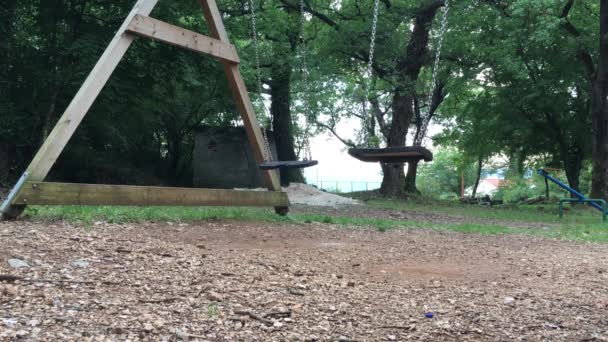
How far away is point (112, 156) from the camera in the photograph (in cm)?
1538

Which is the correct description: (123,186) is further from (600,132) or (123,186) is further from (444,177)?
(444,177)

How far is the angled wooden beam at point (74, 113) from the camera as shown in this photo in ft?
16.0

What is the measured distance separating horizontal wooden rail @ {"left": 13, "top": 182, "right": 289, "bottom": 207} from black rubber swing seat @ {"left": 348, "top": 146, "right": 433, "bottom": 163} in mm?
1544

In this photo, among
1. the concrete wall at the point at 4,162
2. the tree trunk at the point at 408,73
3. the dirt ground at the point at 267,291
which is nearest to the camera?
the dirt ground at the point at 267,291

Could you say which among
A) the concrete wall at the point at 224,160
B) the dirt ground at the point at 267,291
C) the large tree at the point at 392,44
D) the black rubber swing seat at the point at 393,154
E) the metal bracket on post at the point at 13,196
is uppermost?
the large tree at the point at 392,44

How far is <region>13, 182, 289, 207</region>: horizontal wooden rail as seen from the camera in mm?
4895

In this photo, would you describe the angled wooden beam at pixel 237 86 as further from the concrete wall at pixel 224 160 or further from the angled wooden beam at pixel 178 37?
the concrete wall at pixel 224 160

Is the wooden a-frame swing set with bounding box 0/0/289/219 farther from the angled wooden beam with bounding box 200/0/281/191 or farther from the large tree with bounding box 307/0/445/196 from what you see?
the large tree with bounding box 307/0/445/196

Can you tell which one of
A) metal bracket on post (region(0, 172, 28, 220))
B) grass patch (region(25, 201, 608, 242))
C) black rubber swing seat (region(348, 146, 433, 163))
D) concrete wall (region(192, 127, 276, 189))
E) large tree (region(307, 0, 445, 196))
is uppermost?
large tree (region(307, 0, 445, 196))

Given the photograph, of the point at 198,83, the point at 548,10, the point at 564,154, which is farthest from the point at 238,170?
the point at 564,154

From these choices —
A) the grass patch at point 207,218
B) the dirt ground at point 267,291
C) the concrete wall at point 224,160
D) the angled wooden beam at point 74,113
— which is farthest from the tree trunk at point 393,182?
the angled wooden beam at point 74,113

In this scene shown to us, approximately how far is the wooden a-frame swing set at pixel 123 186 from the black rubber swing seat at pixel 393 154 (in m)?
1.45

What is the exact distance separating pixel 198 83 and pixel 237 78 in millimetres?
6130

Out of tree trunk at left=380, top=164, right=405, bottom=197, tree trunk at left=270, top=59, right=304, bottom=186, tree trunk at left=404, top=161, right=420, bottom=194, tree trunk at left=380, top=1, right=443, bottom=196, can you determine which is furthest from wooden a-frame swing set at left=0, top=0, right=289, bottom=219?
tree trunk at left=404, top=161, right=420, bottom=194
